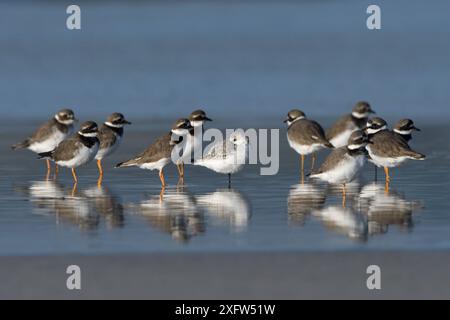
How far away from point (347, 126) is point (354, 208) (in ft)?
26.7

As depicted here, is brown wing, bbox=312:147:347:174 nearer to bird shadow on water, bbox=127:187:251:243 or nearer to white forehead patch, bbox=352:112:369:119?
bird shadow on water, bbox=127:187:251:243

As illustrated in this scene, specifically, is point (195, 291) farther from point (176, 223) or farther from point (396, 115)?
point (396, 115)

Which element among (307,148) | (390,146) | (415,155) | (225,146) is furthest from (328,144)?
(225,146)

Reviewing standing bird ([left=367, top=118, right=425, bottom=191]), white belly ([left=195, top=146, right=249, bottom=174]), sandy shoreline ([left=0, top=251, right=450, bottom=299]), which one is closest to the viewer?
sandy shoreline ([left=0, top=251, right=450, bottom=299])

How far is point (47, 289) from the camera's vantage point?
14.0 metres

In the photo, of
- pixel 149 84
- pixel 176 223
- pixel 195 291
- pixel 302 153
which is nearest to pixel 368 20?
pixel 149 84

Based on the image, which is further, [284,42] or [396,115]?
[284,42]

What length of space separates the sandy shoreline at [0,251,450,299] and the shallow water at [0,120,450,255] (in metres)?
0.56

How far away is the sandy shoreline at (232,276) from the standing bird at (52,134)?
35.9 ft

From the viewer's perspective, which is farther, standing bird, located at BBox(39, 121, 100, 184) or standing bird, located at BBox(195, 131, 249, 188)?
standing bird, located at BBox(39, 121, 100, 184)

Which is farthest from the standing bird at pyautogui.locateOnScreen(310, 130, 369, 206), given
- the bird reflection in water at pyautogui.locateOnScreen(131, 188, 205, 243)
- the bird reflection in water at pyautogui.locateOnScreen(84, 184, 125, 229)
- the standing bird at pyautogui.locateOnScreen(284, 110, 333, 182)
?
the bird reflection in water at pyautogui.locateOnScreen(84, 184, 125, 229)

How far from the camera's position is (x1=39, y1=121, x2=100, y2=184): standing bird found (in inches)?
916
